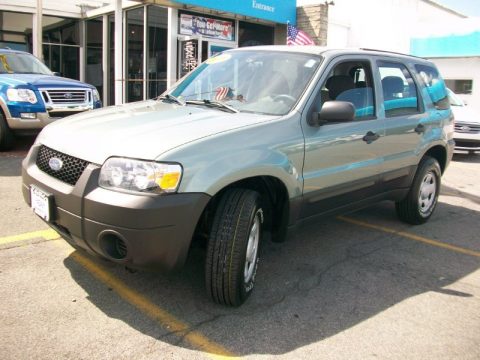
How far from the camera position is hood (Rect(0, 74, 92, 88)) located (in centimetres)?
822

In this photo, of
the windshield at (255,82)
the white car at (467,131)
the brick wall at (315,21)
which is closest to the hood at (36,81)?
the windshield at (255,82)

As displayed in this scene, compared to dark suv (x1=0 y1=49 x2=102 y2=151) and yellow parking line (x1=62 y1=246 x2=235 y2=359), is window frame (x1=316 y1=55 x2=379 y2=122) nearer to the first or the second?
yellow parking line (x1=62 y1=246 x2=235 y2=359)

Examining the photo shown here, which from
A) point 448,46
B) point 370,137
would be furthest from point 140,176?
point 448,46

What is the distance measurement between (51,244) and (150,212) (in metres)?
1.92

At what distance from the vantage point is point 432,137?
5.45m

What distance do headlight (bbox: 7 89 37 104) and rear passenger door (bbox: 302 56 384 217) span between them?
5.75 m

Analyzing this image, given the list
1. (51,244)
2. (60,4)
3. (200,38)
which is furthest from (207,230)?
(60,4)

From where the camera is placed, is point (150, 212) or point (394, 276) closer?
point (150, 212)

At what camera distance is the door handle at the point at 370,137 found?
172 inches

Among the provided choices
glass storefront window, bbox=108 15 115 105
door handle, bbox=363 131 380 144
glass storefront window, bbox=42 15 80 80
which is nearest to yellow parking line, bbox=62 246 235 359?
door handle, bbox=363 131 380 144

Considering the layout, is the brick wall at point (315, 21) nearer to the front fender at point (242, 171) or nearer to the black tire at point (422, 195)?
the black tire at point (422, 195)

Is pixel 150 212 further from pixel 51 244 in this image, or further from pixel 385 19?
pixel 385 19

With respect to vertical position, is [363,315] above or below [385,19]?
below

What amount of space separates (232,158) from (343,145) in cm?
131
